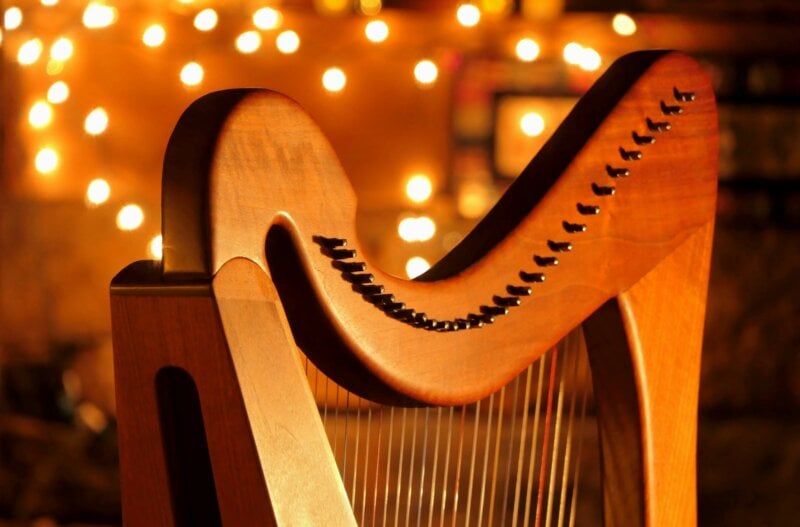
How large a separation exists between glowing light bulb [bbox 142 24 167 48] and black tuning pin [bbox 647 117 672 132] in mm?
1776

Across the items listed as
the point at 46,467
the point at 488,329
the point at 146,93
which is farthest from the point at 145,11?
the point at 488,329

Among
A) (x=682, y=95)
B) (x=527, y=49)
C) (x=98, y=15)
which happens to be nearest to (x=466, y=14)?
(x=527, y=49)

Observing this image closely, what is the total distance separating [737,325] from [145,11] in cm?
148

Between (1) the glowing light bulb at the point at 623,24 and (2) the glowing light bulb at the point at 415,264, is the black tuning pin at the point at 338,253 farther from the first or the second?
(1) the glowing light bulb at the point at 623,24

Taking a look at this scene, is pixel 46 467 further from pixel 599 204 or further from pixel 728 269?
pixel 599 204

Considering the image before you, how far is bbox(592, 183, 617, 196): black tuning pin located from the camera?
700mm

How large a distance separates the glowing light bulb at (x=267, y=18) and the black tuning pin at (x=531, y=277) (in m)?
1.76

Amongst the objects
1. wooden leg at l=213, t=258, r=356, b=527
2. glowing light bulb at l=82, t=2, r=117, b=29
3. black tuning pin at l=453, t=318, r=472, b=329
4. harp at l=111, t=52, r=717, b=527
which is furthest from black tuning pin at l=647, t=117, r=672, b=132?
glowing light bulb at l=82, t=2, r=117, b=29

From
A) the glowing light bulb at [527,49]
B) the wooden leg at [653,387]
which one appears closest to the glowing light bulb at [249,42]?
the glowing light bulb at [527,49]

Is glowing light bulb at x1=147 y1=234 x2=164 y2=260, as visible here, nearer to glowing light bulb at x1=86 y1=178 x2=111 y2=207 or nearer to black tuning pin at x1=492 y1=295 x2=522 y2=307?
glowing light bulb at x1=86 y1=178 x2=111 y2=207

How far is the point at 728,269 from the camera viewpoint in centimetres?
238

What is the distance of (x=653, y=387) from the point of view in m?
0.78

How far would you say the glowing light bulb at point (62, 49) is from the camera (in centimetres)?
231

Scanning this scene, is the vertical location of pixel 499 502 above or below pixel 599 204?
above
